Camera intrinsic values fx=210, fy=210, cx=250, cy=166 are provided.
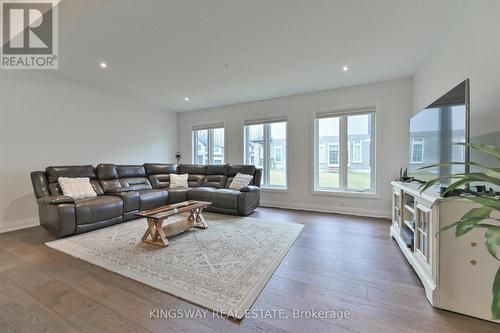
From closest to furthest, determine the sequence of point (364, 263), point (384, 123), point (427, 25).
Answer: point (364, 263)
point (427, 25)
point (384, 123)

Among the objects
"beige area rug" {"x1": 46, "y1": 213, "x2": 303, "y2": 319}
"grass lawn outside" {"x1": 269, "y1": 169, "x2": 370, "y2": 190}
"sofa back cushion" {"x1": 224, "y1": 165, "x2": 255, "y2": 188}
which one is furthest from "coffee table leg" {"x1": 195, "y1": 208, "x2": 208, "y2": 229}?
"grass lawn outside" {"x1": 269, "y1": 169, "x2": 370, "y2": 190}

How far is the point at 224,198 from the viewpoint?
400 centimetres

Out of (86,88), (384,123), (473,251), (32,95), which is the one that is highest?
(86,88)

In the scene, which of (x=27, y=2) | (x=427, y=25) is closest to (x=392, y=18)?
(x=427, y=25)

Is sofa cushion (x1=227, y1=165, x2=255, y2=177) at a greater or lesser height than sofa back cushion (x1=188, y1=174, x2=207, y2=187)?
greater

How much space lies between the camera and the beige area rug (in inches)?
67.1

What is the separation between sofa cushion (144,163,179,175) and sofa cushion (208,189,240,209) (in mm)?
1683

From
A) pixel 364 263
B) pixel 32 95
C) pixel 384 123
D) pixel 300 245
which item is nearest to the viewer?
pixel 364 263

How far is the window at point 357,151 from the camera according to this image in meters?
4.16

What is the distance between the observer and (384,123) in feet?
12.8

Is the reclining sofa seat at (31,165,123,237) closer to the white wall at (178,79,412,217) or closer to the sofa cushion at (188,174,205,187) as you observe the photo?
the sofa cushion at (188,174,205,187)

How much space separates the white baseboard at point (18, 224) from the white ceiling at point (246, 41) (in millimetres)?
2577

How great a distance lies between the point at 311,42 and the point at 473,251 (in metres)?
2.60

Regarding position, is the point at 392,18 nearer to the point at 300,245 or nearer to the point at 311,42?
the point at 311,42
